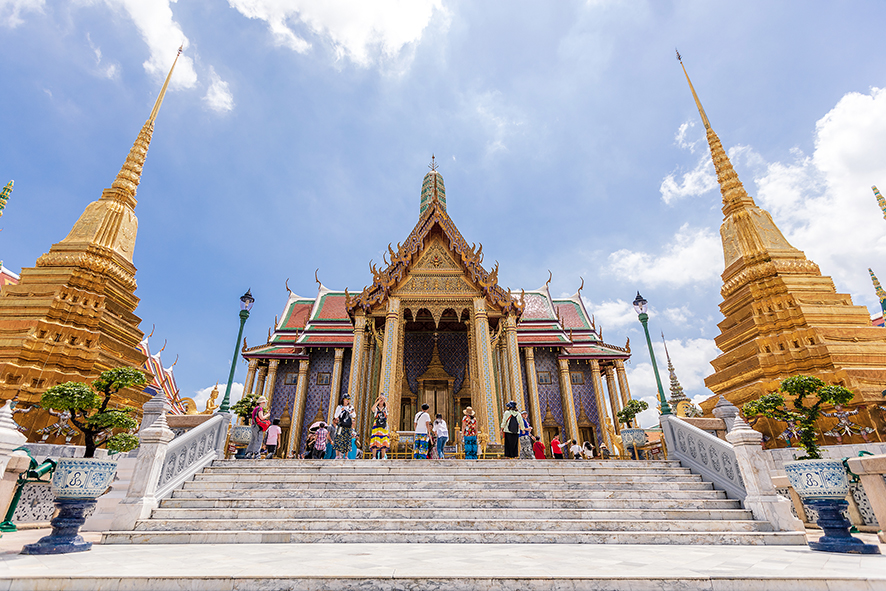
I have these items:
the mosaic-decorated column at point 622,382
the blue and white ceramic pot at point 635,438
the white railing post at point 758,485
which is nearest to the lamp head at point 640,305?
the blue and white ceramic pot at point 635,438

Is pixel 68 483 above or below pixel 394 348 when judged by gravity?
below

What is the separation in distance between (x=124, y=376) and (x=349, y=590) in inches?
354

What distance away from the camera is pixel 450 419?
1558 centimetres

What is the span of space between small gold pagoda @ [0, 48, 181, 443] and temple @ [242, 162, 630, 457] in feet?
16.7

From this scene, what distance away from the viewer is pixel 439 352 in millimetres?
16828

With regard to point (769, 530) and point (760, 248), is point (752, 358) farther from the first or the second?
point (769, 530)

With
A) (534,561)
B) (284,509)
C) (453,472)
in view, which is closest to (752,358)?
(453,472)

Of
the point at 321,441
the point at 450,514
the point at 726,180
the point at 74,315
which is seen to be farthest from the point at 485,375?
the point at 726,180

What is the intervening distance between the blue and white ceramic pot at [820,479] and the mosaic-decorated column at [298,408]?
1518 cm

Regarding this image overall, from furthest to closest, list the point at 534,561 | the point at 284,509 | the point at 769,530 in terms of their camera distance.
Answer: the point at 284,509
the point at 769,530
the point at 534,561

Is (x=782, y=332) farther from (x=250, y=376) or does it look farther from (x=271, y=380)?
(x=250, y=376)

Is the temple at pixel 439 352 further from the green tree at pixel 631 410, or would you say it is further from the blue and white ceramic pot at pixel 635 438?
the blue and white ceramic pot at pixel 635 438

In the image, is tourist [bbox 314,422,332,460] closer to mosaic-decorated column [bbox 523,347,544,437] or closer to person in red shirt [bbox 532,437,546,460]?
person in red shirt [bbox 532,437,546,460]

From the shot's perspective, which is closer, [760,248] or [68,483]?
[68,483]
